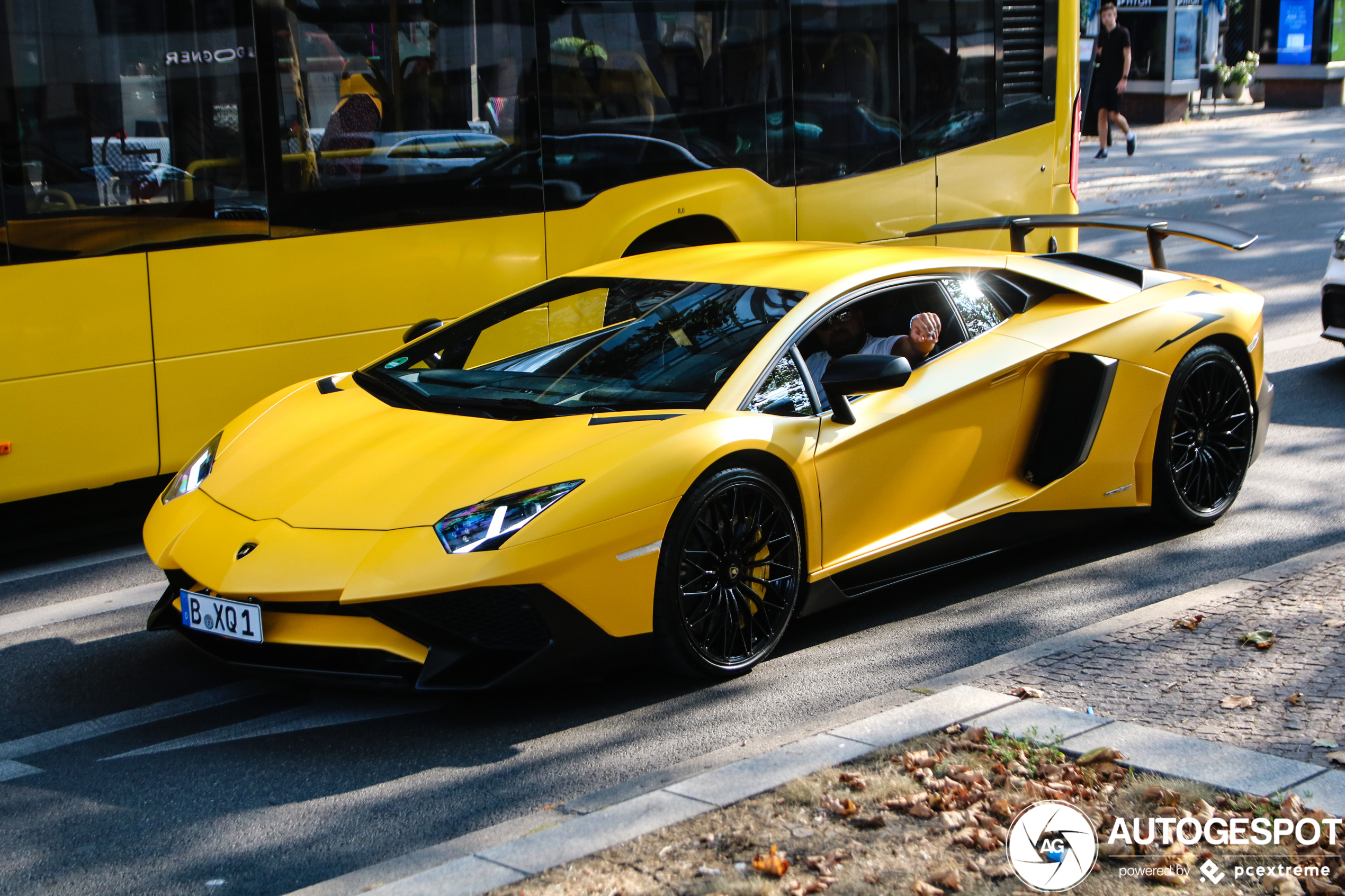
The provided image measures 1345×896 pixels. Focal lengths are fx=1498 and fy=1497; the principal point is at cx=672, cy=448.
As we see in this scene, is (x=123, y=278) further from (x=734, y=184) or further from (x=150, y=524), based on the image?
Answer: (x=734, y=184)

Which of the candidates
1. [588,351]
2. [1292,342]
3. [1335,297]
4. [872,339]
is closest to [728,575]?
[588,351]

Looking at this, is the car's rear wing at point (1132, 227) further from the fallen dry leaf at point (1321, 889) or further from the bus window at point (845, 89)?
the fallen dry leaf at point (1321, 889)

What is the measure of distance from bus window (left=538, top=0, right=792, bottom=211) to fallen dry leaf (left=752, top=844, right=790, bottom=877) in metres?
5.60

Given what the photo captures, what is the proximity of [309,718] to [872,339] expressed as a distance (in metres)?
2.50

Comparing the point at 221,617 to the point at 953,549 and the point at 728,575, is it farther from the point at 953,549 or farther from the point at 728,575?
the point at 953,549

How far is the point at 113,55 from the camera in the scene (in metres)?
6.88

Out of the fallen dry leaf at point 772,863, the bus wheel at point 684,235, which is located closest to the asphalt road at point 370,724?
the fallen dry leaf at point 772,863

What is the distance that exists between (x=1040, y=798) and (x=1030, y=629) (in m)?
1.75

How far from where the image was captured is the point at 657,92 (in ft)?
29.0

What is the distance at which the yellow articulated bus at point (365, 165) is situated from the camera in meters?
6.70

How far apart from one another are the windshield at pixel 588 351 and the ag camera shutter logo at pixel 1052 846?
183 centimetres

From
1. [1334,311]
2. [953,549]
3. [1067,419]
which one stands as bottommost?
[953,549]

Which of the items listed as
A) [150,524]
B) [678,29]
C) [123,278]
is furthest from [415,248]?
[150,524]

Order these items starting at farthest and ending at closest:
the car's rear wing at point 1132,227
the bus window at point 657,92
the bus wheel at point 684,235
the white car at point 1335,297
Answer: the white car at point 1335,297 < the bus wheel at point 684,235 < the bus window at point 657,92 < the car's rear wing at point 1132,227
